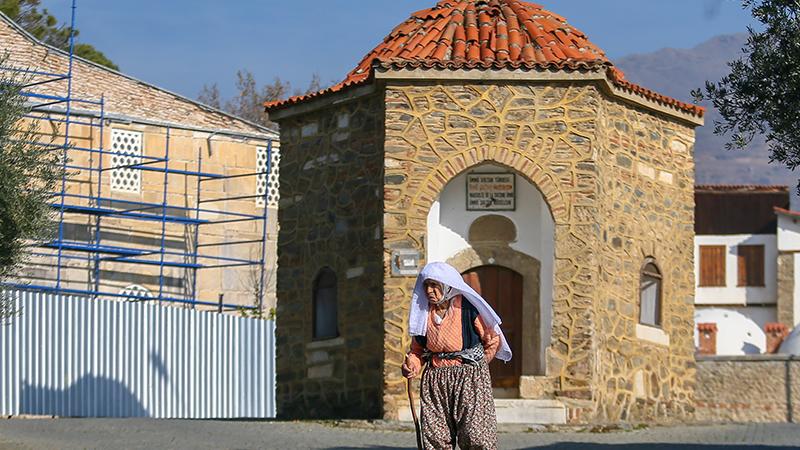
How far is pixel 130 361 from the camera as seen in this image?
2722cm

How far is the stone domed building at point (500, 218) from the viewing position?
19906mm

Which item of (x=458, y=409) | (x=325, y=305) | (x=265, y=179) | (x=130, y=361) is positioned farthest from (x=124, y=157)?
(x=458, y=409)

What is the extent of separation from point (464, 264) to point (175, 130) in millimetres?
15901

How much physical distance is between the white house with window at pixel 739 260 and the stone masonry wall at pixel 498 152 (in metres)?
30.3

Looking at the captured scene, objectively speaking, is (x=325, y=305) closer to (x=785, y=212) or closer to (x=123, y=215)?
(x=123, y=215)

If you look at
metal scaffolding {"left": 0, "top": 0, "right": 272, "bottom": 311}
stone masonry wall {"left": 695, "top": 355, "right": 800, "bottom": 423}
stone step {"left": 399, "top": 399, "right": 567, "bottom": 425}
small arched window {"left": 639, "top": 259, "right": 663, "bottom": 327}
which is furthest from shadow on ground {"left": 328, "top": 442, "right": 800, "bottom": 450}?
metal scaffolding {"left": 0, "top": 0, "right": 272, "bottom": 311}

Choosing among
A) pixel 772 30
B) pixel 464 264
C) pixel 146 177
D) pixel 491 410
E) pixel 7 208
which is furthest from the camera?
pixel 146 177

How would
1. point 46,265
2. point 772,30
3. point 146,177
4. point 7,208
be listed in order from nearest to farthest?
point 772,30 → point 7,208 → point 46,265 → point 146,177

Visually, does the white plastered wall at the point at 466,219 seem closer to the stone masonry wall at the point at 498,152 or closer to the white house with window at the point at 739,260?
the stone masonry wall at the point at 498,152

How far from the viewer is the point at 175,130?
3497 cm

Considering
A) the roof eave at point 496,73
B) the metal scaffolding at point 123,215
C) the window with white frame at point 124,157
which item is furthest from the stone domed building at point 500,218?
the window with white frame at point 124,157

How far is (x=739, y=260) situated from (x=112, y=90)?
23355 millimetres

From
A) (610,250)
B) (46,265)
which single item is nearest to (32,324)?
(46,265)

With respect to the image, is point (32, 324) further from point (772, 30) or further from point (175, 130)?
point (772, 30)
